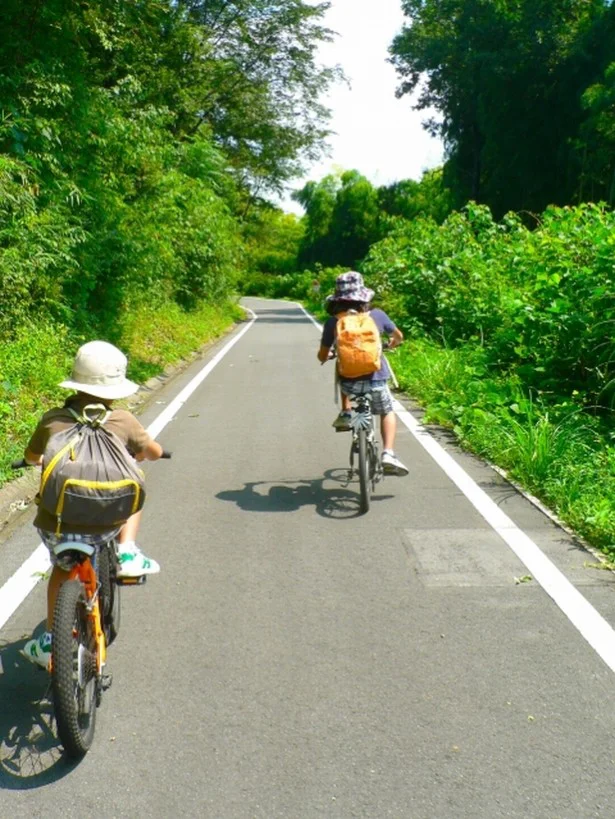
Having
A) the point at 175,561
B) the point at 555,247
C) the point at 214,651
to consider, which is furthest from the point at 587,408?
the point at 214,651

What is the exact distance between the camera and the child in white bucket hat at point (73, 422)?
12.4 feet

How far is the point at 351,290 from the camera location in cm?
739

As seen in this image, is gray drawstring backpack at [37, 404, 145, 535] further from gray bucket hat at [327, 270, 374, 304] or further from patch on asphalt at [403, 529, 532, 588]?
gray bucket hat at [327, 270, 374, 304]

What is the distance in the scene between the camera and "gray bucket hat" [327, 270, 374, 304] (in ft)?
24.2

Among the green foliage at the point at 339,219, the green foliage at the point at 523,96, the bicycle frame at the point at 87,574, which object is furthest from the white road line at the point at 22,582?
the green foliage at the point at 339,219

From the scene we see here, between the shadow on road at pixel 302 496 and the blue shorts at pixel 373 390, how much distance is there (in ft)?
2.53

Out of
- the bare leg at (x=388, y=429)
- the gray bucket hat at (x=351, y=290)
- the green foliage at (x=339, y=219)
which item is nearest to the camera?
the gray bucket hat at (x=351, y=290)

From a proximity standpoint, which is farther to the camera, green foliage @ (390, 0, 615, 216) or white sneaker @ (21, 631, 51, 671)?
green foliage @ (390, 0, 615, 216)

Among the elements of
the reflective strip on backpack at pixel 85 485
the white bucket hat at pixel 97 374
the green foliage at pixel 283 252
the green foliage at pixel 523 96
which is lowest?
the green foliage at pixel 283 252

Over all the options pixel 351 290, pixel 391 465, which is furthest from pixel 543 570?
pixel 351 290

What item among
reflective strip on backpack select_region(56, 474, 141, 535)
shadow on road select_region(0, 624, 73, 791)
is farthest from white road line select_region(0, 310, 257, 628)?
reflective strip on backpack select_region(56, 474, 141, 535)

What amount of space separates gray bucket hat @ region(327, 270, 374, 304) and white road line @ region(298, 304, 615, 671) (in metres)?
1.87

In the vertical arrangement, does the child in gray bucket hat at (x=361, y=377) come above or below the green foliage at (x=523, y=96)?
below

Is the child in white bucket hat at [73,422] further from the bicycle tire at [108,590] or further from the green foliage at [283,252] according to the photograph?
the green foliage at [283,252]
